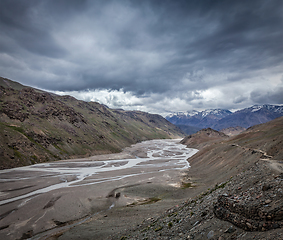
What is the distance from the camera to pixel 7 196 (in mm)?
46656

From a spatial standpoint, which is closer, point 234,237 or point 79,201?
point 234,237

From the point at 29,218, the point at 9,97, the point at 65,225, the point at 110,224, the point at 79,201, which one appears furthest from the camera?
the point at 9,97

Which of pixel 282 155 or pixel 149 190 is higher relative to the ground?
pixel 282 155

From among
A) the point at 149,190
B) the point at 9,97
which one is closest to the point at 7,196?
the point at 149,190

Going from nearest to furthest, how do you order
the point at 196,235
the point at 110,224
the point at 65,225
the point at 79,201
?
the point at 196,235
the point at 110,224
the point at 65,225
the point at 79,201

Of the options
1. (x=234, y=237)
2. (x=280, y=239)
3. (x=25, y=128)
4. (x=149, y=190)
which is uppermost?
(x=25, y=128)

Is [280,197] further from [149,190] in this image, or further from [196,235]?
[149,190]

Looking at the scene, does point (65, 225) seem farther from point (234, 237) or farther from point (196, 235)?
point (234, 237)

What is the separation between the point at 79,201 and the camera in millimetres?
43188

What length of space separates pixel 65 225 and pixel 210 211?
3082cm

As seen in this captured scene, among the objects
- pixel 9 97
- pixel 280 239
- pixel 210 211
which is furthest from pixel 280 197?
pixel 9 97

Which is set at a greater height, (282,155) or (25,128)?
(25,128)

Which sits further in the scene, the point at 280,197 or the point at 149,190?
the point at 149,190

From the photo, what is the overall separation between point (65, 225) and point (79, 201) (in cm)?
1072
